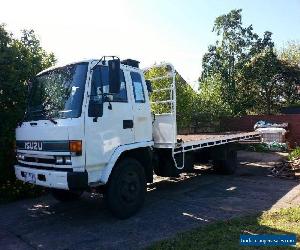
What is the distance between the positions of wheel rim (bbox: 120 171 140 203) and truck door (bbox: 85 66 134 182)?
1.93ft

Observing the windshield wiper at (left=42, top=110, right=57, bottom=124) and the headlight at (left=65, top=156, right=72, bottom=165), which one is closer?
the headlight at (left=65, top=156, right=72, bottom=165)

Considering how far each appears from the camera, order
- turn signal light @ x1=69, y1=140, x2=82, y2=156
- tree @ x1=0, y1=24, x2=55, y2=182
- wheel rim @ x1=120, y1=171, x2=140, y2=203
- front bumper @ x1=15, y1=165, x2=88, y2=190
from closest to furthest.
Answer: front bumper @ x1=15, y1=165, x2=88, y2=190 → turn signal light @ x1=69, y1=140, x2=82, y2=156 → wheel rim @ x1=120, y1=171, x2=140, y2=203 → tree @ x1=0, y1=24, x2=55, y2=182

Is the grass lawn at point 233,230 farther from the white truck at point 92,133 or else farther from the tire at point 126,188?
the white truck at point 92,133

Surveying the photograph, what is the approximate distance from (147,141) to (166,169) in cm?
119

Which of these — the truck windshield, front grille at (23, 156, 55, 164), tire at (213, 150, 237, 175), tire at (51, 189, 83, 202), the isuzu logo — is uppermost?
the truck windshield

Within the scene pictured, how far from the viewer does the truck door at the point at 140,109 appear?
6.81 m

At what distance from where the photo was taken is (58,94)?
612 cm

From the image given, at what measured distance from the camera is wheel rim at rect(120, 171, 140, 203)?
637 cm

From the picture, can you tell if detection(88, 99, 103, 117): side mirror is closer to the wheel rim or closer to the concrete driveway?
the wheel rim

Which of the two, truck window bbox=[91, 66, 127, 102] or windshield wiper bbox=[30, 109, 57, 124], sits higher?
truck window bbox=[91, 66, 127, 102]

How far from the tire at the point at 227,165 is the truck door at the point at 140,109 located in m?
4.07

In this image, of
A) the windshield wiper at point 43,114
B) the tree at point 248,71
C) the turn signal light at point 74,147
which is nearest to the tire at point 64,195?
the windshield wiper at point 43,114

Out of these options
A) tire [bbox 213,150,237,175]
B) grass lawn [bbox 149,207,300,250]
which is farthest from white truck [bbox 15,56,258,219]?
tire [bbox 213,150,237,175]

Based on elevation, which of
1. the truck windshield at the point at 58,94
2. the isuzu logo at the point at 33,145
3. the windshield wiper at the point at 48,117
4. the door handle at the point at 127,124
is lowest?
the isuzu logo at the point at 33,145
